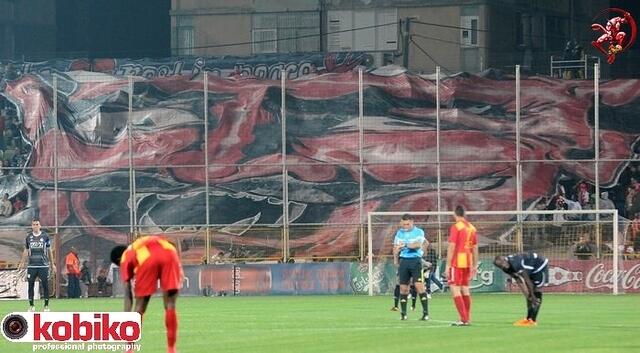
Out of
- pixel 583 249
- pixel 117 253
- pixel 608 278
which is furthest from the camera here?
pixel 583 249

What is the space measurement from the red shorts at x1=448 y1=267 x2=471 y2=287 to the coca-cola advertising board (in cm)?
1617

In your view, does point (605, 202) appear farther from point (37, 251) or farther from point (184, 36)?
point (184, 36)

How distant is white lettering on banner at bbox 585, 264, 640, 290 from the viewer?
141 ft

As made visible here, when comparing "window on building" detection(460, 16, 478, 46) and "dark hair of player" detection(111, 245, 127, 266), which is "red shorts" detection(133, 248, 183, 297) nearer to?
"dark hair of player" detection(111, 245, 127, 266)

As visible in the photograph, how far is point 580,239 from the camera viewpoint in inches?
1780

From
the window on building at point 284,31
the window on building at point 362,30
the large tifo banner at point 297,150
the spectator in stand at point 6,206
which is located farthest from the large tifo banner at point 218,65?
the large tifo banner at point 297,150

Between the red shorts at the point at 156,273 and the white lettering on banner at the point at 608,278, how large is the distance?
80.8 feet

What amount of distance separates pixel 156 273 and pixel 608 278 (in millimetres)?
24829

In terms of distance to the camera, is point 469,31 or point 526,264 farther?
point 469,31

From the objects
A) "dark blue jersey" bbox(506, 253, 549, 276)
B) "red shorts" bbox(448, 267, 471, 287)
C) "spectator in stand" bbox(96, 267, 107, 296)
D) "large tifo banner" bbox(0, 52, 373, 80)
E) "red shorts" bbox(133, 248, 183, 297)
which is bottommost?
"spectator in stand" bbox(96, 267, 107, 296)

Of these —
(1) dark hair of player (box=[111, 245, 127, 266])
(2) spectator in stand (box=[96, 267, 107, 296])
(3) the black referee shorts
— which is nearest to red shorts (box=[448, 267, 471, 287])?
(3) the black referee shorts

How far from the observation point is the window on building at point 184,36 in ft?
270

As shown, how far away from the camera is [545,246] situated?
4562cm

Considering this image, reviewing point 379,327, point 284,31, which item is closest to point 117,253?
point 379,327
